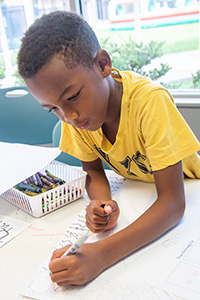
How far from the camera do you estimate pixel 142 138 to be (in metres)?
0.84

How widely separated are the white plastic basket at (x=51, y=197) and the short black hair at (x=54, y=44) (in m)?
0.30

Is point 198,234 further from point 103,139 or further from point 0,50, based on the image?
point 0,50

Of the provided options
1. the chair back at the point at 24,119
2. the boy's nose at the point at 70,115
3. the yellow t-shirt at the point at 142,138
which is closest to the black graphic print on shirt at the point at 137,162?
the yellow t-shirt at the point at 142,138

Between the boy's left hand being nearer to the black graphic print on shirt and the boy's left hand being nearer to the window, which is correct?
the black graphic print on shirt

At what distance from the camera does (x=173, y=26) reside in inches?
71.4

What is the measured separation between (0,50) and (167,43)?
1.19m

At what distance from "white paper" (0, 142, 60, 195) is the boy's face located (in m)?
0.21

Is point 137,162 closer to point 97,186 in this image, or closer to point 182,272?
point 97,186

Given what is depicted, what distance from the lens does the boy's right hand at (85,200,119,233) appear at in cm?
74

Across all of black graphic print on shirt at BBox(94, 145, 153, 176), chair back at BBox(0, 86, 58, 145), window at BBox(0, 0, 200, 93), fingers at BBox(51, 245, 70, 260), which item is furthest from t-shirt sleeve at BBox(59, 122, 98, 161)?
window at BBox(0, 0, 200, 93)

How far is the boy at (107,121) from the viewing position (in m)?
0.66

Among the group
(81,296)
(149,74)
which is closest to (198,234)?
(81,296)

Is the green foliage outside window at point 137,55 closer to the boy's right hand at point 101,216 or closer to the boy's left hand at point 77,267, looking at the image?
the boy's right hand at point 101,216

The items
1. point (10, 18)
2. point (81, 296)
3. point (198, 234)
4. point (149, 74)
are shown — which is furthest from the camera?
point (10, 18)
